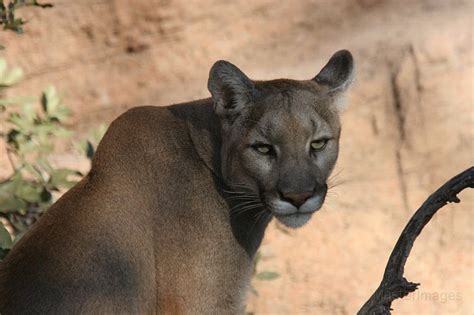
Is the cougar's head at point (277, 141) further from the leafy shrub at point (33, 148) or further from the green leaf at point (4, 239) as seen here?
the leafy shrub at point (33, 148)

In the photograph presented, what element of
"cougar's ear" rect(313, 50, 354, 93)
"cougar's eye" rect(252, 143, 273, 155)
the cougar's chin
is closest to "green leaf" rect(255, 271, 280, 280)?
"cougar's ear" rect(313, 50, 354, 93)

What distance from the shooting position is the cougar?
191 inches

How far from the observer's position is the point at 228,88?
5.60m

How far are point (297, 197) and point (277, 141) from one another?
0.32m

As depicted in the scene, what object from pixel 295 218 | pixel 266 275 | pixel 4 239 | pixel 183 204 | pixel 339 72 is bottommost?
pixel 266 275

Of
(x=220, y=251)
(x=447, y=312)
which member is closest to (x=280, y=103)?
(x=220, y=251)

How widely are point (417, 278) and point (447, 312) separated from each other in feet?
1.16

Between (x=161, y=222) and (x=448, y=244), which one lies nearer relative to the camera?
(x=161, y=222)

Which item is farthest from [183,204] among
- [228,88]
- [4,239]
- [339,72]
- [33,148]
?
[33,148]

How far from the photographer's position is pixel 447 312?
8258 mm

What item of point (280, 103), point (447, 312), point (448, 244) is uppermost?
point (280, 103)

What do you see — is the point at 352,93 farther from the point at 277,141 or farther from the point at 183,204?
the point at 183,204

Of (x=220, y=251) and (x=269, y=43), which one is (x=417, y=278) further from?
(x=220, y=251)

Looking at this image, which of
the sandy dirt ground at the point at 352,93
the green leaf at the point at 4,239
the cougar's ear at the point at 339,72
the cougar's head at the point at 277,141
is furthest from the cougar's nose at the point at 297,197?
the sandy dirt ground at the point at 352,93
